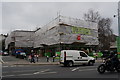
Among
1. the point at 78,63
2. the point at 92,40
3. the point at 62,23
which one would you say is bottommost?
the point at 78,63

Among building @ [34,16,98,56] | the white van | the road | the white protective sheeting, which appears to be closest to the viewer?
the road

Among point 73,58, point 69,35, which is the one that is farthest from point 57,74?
point 69,35

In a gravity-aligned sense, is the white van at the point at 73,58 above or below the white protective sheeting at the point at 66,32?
below

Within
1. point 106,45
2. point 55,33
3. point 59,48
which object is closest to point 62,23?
point 55,33

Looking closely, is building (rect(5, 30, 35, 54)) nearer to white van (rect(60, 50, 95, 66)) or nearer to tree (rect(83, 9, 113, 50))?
tree (rect(83, 9, 113, 50))

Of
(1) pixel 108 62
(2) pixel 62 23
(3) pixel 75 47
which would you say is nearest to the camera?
(1) pixel 108 62

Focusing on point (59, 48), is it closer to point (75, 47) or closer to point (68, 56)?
point (75, 47)

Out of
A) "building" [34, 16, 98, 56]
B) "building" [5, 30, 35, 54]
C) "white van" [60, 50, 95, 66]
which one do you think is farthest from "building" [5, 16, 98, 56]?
"building" [5, 30, 35, 54]

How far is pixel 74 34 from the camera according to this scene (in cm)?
3819

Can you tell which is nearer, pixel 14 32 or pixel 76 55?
pixel 76 55

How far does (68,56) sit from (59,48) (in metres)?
17.1

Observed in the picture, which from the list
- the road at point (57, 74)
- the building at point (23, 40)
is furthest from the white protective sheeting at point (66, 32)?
the building at point (23, 40)

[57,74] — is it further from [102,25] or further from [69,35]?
[102,25]

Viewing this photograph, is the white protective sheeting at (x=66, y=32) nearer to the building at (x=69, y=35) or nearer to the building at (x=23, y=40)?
the building at (x=69, y=35)
